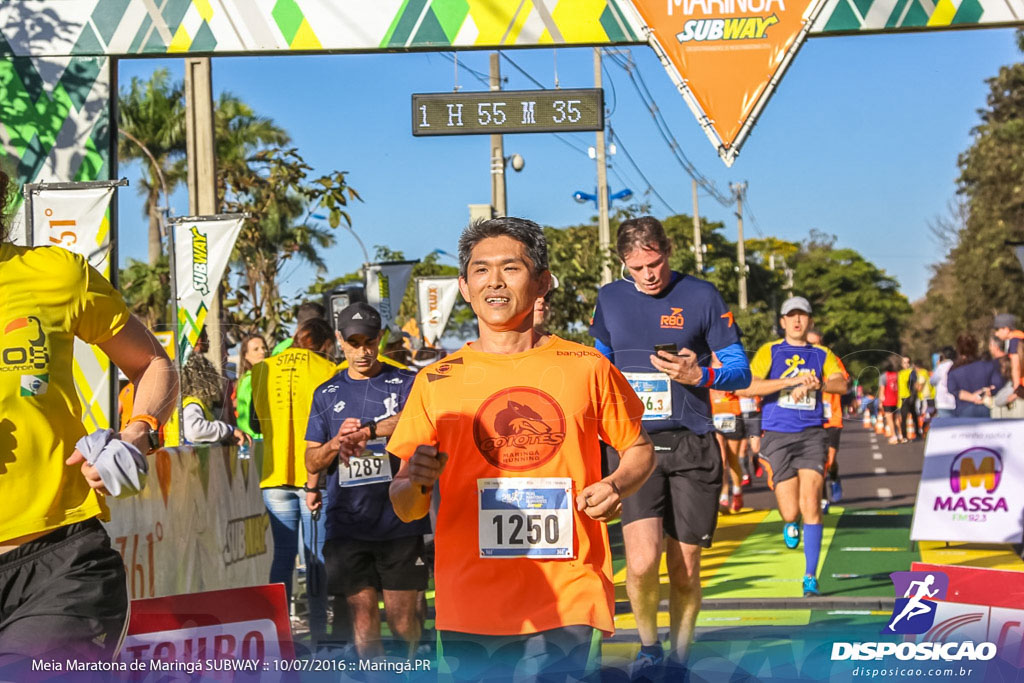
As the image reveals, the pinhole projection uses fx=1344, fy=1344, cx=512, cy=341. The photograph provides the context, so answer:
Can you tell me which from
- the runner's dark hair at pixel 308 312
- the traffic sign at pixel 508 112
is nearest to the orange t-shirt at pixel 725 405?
the runner's dark hair at pixel 308 312

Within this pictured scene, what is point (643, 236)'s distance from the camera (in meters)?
6.02

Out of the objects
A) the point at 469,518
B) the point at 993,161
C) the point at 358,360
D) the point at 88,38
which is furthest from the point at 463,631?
the point at 993,161

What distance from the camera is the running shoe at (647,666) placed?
5.07 meters

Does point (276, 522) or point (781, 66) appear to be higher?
point (781, 66)

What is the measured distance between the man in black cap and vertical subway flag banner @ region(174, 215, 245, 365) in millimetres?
1894

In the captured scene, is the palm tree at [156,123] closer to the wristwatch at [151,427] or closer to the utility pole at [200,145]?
the utility pole at [200,145]

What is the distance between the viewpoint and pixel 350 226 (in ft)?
28.6

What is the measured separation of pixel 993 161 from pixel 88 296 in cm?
3699

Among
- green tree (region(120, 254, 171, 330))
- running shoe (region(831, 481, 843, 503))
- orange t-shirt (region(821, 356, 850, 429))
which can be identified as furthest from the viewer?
green tree (region(120, 254, 171, 330))

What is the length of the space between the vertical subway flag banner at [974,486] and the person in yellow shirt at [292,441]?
5272 mm

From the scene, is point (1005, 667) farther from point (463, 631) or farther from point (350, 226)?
point (350, 226)

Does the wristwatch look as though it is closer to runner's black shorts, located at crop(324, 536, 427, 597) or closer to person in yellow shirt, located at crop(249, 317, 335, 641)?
runner's black shorts, located at crop(324, 536, 427, 597)

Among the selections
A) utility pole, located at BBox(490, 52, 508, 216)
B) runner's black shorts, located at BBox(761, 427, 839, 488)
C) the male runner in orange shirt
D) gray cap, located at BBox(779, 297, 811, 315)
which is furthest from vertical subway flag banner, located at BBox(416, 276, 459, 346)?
the male runner in orange shirt

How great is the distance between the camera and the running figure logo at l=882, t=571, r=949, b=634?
16.7 ft
